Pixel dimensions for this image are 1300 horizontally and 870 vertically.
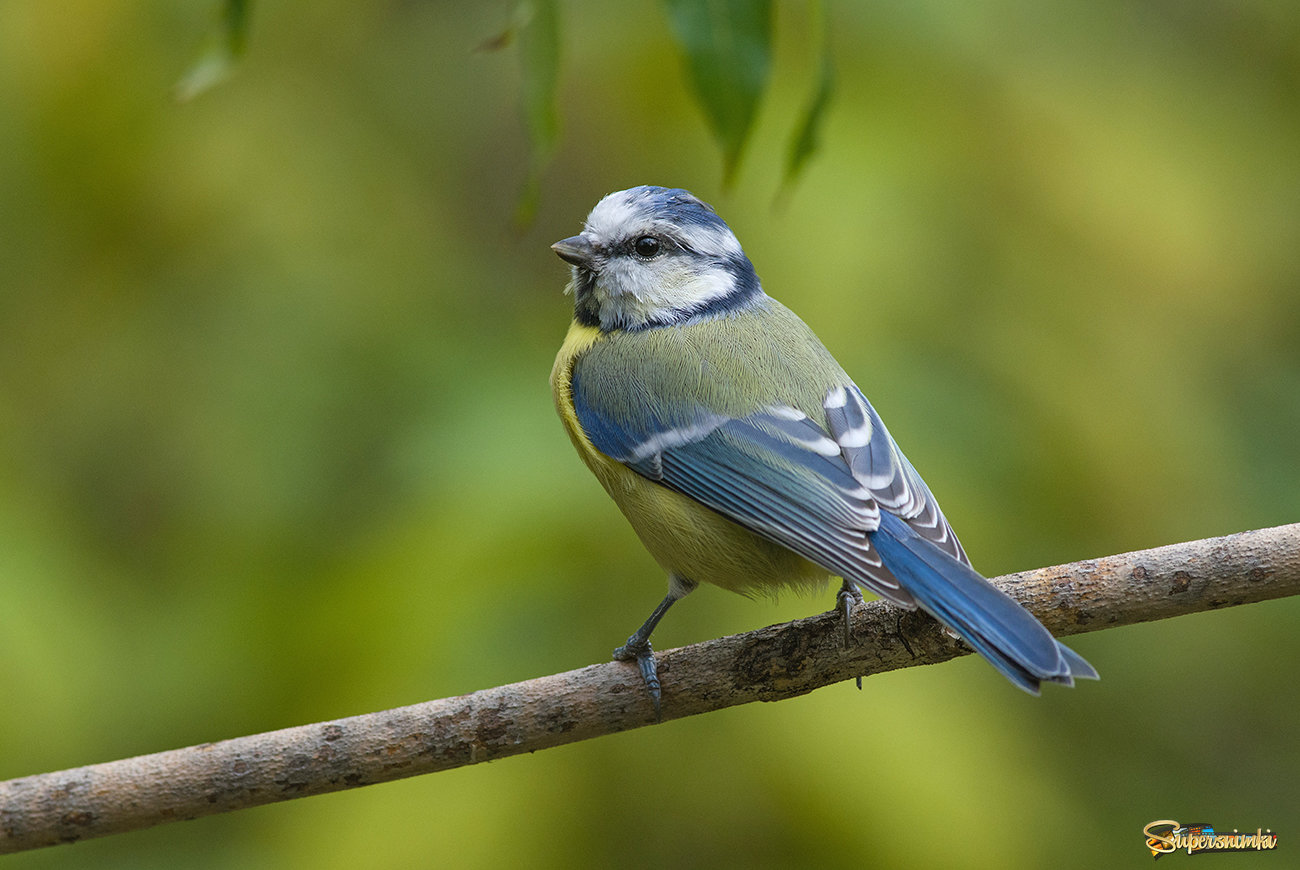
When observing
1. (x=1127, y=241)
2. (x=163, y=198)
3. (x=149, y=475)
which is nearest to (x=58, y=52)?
(x=163, y=198)

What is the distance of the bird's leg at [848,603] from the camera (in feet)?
7.49

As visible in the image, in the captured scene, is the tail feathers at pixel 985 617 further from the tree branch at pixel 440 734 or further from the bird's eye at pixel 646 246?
the bird's eye at pixel 646 246

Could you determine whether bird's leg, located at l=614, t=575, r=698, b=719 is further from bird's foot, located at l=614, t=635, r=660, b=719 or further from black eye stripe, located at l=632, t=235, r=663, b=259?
black eye stripe, located at l=632, t=235, r=663, b=259

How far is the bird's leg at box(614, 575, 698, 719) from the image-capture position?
2.38 meters

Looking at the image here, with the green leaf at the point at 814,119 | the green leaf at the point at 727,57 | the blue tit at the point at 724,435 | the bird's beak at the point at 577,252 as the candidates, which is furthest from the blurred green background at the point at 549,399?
the green leaf at the point at 727,57

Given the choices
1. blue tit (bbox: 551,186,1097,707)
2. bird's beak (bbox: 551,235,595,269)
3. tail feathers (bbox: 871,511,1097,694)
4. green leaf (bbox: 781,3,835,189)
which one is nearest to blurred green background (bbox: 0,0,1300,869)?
blue tit (bbox: 551,186,1097,707)

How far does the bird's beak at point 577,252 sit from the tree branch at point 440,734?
103cm

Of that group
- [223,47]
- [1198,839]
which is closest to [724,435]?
[223,47]

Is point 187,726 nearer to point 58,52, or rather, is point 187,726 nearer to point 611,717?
point 611,717

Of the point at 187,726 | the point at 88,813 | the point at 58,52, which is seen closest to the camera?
the point at 88,813

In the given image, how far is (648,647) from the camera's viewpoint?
2.47 m

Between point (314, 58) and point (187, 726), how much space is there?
6.94 ft

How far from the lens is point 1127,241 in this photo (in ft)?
12.3

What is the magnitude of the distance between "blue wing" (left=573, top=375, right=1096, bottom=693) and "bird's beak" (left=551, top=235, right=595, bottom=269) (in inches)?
11.1
